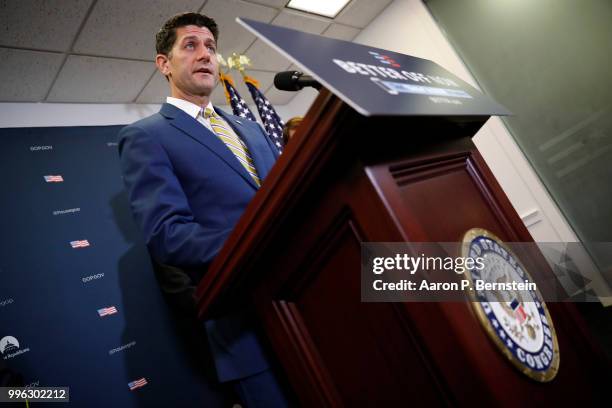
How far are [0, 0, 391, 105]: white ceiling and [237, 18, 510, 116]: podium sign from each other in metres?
2.75

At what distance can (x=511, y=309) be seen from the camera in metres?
0.57

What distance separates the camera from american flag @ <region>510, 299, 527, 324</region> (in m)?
0.57

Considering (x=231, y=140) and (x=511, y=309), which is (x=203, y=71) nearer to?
(x=231, y=140)

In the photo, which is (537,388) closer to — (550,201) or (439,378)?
(439,378)

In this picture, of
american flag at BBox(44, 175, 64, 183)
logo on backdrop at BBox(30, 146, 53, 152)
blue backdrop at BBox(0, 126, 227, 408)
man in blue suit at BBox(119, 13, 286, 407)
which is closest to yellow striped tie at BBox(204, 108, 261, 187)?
man in blue suit at BBox(119, 13, 286, 407)

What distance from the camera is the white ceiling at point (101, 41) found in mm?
2695

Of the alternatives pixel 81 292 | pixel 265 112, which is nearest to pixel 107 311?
pixel 81 292

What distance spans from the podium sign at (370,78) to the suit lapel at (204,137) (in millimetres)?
491

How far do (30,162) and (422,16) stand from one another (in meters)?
3.67

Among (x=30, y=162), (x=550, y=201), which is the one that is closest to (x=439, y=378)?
(x=30, y=162)

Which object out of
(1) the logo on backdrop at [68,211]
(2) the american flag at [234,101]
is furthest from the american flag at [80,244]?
(2) the american flag at [234,101]

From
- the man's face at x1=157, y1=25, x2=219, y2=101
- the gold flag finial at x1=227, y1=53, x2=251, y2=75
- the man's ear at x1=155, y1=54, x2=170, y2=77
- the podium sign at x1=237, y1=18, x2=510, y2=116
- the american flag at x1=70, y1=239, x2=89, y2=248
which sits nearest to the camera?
the podium sign at x1=237, y1=18, x2=510, y2=116

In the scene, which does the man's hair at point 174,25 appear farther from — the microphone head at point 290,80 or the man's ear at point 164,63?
the microphone head at point 290,80

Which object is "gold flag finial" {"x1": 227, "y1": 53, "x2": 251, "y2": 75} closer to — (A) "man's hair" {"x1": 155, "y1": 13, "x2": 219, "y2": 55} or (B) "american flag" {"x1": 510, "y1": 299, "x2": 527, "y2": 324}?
(A) "man's hair" {"x1": 155, "y1": 13, "x2": 219, "y2": 55}
